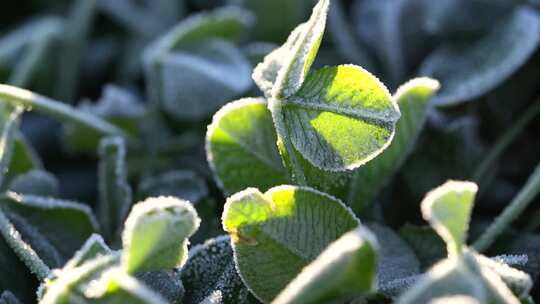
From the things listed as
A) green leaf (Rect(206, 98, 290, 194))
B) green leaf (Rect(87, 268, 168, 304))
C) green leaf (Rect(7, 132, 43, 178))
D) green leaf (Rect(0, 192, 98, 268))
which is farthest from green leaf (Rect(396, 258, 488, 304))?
green leaf (Rect(7, 132, 43, 178))

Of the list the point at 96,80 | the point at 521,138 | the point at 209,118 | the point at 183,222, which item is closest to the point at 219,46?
the point at 209,118

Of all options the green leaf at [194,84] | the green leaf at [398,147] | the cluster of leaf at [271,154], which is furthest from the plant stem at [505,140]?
the green leaf at [194,84]

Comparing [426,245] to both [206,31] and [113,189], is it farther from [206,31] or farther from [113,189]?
[206,31]

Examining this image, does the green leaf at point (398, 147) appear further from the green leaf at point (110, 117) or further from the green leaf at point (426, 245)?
the green leaf at point (110, 117)

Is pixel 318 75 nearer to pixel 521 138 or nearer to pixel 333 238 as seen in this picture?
pixel 333 238

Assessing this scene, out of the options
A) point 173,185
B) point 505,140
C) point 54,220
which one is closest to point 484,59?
point 505,140

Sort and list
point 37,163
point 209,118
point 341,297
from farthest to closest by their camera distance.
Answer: point 209,118, point 37,163, point 341,297

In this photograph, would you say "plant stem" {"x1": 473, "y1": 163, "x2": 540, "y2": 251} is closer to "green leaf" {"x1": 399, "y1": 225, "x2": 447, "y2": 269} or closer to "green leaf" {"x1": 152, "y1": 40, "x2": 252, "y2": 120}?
"green leaf" {"x1": 399, "y1": 225, "x2": 447, "y2": 269}
